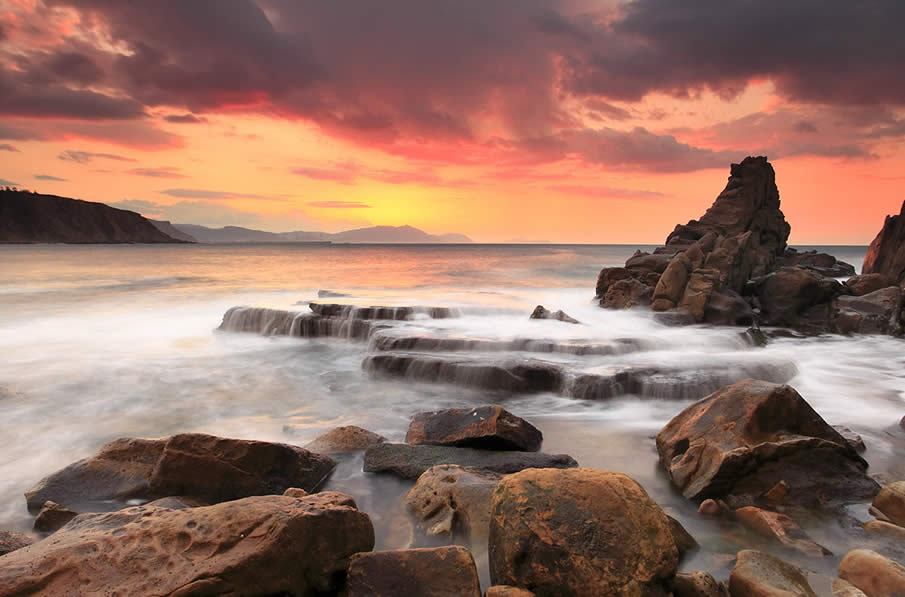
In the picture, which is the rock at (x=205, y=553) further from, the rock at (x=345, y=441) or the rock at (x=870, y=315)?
the rock at (x=870, y=315)

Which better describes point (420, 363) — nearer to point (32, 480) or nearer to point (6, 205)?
point (32, 480)

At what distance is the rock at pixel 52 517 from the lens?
4613mm

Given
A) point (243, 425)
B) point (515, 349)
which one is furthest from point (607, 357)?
point (243, 425)

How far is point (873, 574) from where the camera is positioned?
347 centimetres

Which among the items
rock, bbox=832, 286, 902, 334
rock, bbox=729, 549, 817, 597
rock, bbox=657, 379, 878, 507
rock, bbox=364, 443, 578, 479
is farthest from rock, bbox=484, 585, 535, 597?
rock, bbox=832, 286, 902, 334

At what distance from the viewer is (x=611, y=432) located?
7.33 m

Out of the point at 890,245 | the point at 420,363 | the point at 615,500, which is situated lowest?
the point at 420,363

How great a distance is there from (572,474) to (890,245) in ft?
110

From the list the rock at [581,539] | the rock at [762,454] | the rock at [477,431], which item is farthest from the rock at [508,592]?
the rock at [477,431]

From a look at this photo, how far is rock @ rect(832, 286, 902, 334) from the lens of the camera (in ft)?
48.1

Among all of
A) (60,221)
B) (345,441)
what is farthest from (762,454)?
(60,221)

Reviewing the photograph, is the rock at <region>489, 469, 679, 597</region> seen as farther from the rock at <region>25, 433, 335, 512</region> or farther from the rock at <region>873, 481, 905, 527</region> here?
the rock at <region>873, 481, 905, 527</region>

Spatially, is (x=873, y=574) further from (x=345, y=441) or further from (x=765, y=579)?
(x=345, y=441)

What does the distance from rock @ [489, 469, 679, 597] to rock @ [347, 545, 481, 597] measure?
241 millimetres
